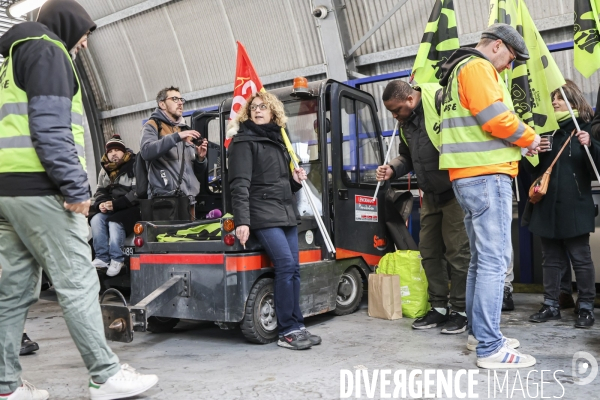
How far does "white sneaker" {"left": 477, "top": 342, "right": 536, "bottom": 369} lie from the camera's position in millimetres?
3027

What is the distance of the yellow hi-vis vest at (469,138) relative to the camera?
3.10 meters

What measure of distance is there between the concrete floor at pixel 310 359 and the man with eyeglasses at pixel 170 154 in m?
1.14

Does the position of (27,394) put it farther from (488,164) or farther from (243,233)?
(488,164)

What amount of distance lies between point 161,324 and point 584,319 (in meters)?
3.08

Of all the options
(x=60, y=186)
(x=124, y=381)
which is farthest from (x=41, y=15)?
(x=124, y=381)

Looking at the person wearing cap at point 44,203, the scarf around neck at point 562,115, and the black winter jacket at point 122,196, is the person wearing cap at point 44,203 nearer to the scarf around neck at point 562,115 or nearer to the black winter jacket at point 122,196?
the black winter jacket at point 122,196

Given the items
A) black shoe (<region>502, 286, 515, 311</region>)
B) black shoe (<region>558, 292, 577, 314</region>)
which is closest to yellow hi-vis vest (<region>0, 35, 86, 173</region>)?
black shoe (<region>502, 286, 515, 311</region>)

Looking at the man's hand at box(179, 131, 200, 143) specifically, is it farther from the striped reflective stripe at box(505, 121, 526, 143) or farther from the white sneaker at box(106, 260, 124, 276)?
the striped reflective stripe at box(505, 121, 526, 143)

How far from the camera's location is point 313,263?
4281mm

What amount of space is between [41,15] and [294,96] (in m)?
2.21

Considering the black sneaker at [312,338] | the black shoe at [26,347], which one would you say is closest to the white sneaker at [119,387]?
the black sneaker at [312,338]

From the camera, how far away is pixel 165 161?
4.75 meters

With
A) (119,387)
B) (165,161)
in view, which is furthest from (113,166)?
(119,387)

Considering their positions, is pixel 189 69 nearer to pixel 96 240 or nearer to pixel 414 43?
pixel 414 43
